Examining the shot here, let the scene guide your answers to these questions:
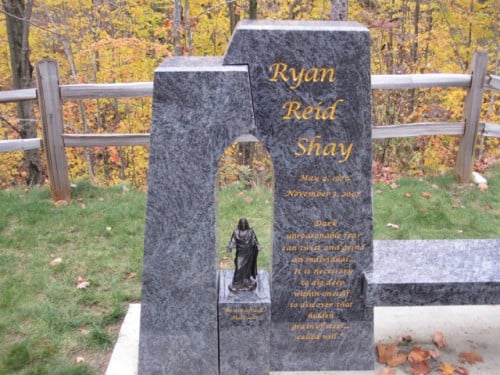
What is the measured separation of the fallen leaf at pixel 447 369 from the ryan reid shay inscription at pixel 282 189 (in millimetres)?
567

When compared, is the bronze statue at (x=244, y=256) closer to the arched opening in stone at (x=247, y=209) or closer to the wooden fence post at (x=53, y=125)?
the arched opening in stone at (x=247, y=209)

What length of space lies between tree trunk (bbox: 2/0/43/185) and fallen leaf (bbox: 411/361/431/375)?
27.4 feet

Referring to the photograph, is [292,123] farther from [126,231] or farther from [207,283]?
[126,231]

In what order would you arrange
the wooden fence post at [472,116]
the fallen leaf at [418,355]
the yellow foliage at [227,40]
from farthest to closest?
the yellow foliage at [227,40], the wooden fence post at [472,116], the fallen leaf at [418,355]

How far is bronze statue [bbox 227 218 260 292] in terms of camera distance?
4062 millimetres

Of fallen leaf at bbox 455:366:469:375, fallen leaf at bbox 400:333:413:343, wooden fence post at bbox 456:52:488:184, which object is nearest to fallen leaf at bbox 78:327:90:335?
fallen leaf at bbox 400:333:413:343

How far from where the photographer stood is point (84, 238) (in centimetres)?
629

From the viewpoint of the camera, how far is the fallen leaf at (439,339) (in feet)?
15.0

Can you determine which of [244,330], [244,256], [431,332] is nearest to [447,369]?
[431,332]

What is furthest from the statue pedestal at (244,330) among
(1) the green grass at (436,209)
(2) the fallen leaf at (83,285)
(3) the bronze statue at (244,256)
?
(1) the green grass at (436,209)

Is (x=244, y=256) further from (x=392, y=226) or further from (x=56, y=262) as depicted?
(x=392, y=226)

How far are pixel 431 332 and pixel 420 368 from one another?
1.86 feet

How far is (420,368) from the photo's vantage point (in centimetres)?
426

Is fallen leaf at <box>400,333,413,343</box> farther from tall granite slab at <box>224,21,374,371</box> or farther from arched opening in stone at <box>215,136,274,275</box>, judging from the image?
arched opening in stone at <box>215,136,274,275</box>
